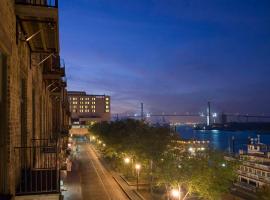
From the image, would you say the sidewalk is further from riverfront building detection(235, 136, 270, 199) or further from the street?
riverfront building detection(235, 136, 270, 199)

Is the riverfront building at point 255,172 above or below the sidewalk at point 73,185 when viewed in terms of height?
below

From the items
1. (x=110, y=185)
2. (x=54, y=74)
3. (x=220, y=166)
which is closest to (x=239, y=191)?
(x=110, y=185)

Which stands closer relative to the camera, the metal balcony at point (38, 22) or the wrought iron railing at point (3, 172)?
the wrought iron railing at point (3, 172)

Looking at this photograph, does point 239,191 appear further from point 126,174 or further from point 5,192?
point 5,192

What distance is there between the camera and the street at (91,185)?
3606cm

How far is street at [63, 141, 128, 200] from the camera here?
1420 inches

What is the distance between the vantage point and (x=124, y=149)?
48375 mm

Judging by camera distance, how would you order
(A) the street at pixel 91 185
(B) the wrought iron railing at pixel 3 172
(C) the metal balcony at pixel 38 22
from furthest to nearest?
(A) the street at pixel 91 185 → (C) the metal balcony at pixel 38 22 → (B) the wrought iron railing at pixel 3 172

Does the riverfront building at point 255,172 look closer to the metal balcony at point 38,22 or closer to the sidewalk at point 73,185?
the sidewalk at point 73,185

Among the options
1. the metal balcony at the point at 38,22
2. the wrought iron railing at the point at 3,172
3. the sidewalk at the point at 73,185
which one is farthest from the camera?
the sidewalk at the point at 73,185

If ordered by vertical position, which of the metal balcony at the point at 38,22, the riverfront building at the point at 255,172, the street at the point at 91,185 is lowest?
the riverfront building at the point at 255,172

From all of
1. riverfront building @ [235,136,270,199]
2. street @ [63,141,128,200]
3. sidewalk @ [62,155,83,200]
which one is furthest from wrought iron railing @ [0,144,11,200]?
riverfront building @ [235,136,270,199]

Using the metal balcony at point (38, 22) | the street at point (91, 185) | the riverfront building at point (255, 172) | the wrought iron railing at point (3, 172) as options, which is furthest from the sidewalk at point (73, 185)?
the riverfront building at point (255, 172)

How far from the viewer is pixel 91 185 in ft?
140
